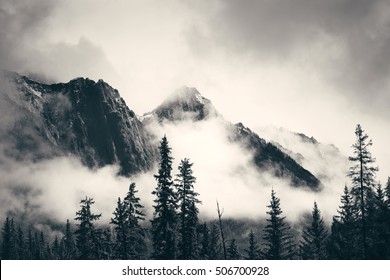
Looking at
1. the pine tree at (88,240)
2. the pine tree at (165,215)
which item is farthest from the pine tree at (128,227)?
the pine tree at (165,215)

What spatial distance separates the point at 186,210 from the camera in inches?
1913

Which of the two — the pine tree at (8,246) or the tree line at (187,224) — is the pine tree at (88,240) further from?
the pine tree at (8,246)

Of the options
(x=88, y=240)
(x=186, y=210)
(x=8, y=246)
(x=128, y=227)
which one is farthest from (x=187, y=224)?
(x=8, y=246)

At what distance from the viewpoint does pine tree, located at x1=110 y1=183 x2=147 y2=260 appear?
5288 centimetres

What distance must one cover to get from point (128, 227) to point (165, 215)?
7153 mm

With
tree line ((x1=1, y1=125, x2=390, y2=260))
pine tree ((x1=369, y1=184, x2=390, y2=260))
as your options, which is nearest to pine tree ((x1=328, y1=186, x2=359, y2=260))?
tree line ((x1=1, y1=125, x2=390, y2=260))

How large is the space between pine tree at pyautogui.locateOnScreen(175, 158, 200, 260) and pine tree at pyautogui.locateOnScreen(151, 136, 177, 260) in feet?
2.77

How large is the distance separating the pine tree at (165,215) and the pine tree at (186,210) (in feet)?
2.77
